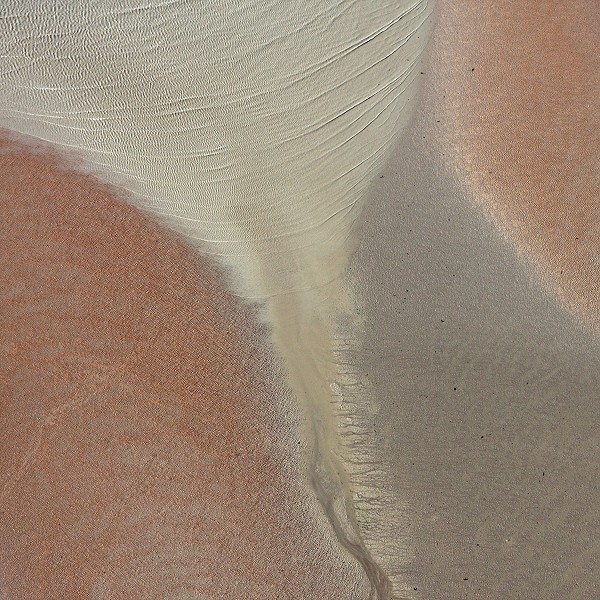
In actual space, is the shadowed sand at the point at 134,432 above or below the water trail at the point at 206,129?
below

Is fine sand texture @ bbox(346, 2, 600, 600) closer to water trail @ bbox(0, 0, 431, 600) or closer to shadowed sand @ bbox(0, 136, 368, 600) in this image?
water trail @ bbox(0, 0, 431, 600)

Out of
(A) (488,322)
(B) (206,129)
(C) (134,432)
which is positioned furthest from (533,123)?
(C) (134,432)

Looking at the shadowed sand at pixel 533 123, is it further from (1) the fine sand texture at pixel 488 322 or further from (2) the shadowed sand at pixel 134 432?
(2) the shadowed sand at pixel 134 432

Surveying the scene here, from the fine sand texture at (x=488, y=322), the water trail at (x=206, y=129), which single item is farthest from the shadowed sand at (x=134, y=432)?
the fine sand texture at (x=488, y=322)

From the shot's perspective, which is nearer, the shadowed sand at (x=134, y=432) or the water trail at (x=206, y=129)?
the shadowed sand at (x=134, y=432)

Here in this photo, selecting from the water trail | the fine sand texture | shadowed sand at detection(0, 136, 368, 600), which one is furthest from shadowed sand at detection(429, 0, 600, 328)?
shadowed sand at detection(0, 136, 368, 600)

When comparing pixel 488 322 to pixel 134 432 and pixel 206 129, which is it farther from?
pixel 134 432

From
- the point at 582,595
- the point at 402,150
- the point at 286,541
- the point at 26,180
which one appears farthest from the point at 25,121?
the point at 582,595
